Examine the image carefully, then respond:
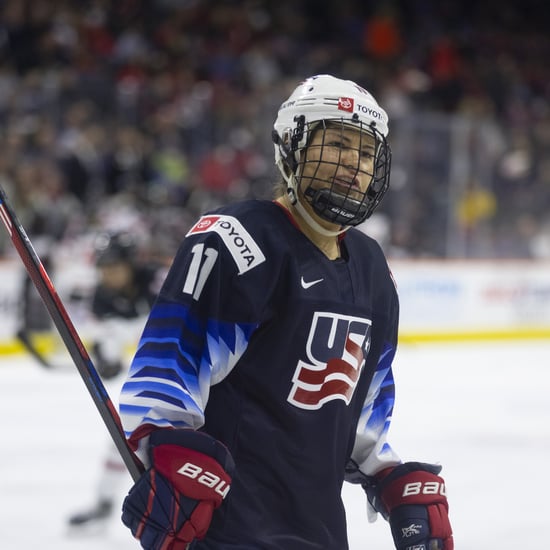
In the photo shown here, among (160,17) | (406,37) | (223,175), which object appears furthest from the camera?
(406,37)

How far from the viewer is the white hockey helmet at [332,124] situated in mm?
1428

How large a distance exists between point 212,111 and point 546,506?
4815mm

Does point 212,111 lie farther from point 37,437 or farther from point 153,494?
point 153,494

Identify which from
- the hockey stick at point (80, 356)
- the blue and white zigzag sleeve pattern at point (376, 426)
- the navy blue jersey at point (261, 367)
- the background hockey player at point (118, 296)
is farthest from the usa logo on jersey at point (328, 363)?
the background hockey player at point (118, 296)

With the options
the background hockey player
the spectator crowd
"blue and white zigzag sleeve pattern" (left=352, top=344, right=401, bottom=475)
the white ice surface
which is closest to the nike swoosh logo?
"blue and white zigzag sleeve pattern" (left=352, top=344, right=401, bottom=475)

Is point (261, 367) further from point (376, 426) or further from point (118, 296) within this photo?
point (118, 296)

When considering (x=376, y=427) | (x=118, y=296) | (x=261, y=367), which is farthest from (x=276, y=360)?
(x=118, y=296)

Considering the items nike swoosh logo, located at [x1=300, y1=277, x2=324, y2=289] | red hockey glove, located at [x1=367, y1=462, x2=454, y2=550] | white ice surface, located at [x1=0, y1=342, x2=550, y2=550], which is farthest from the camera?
white ice surface, located at [x1=0, y1=342, x2=550, y2=550]

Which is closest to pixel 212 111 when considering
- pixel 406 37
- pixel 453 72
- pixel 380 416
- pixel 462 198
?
pixel 462 198

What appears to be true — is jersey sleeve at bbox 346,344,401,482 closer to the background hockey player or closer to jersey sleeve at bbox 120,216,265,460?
jersey sleeve at bbox 120,216,265,460

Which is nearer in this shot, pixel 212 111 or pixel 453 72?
pixel 212 111

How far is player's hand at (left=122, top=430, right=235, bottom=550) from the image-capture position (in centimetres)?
130

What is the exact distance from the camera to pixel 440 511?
1.56 m

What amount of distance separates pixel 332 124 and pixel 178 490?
53 cm
